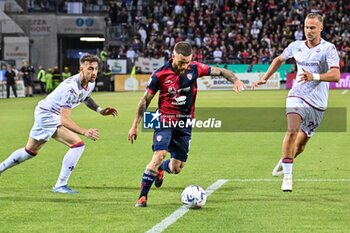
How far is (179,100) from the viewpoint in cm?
1032

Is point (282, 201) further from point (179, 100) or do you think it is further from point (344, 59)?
point (344, 59)

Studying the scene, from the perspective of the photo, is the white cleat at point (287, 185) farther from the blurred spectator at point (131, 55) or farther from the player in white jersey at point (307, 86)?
the blurred spectator at point (131, 55)

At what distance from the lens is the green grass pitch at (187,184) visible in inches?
345

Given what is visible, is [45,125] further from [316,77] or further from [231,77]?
[316,77]

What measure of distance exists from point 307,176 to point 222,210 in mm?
3772

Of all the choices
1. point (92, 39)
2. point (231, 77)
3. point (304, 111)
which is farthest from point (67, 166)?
point (92, 39)

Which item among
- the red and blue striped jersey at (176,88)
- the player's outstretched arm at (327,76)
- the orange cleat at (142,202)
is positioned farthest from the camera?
the player's outstretched arm at (327,76)

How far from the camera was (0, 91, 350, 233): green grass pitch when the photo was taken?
877cm

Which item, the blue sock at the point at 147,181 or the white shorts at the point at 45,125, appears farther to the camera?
the white shorts at the point at 45,125

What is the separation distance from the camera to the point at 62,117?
11008mm

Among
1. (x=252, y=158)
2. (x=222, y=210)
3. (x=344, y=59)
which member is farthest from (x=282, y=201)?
(x=344, y=59)

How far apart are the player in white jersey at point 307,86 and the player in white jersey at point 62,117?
234cm

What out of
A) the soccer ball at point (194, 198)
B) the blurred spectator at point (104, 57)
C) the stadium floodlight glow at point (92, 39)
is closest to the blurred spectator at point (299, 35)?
the blurred spectator at point (104, 57)

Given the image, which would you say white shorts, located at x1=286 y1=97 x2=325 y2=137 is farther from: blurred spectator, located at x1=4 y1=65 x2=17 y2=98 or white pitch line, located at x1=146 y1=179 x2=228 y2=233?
blurred spectator, located at x1=4 y1=65 x2=17 y2=98
